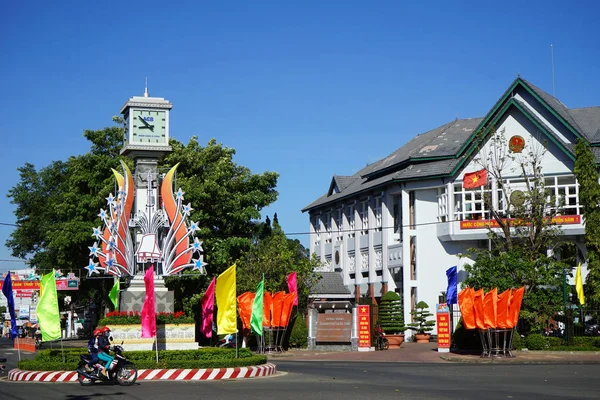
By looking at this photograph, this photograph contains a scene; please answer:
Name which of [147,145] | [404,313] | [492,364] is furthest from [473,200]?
[147,145]

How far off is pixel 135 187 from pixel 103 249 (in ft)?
8.44

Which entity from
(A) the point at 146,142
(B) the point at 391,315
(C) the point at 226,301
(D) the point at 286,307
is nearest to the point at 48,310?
(C) the point at 226,301

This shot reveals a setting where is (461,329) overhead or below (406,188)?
below

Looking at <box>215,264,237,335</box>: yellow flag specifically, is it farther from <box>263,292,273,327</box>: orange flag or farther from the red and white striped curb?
<box>263,292,273,327</box>: orange flag

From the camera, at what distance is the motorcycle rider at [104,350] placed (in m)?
21.7

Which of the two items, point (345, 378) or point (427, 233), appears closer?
point (345, 378)

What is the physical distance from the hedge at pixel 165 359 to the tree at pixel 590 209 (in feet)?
68.6

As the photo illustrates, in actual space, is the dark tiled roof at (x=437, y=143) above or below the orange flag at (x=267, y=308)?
above

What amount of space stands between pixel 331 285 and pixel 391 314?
897cm

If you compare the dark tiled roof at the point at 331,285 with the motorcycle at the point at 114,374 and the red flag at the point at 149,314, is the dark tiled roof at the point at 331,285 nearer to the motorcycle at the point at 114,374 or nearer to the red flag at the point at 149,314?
the red flag at the point at 149,314

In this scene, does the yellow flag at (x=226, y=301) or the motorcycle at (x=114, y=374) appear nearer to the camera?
the motorcycle at (x=114, y=374)

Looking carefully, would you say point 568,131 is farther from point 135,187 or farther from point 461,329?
point 135,187

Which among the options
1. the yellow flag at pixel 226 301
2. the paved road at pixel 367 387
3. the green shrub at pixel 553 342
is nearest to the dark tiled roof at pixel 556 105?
the green shrub at pixel 553 342

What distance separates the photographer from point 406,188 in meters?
53.7
